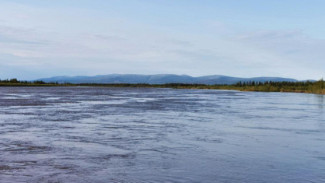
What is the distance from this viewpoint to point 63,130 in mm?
17531

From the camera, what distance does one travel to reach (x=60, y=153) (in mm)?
12141

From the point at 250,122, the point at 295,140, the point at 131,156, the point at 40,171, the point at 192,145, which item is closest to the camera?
the point at 40,171

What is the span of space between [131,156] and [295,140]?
733 cm

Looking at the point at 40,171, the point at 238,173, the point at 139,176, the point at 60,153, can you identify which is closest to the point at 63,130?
the point at 60,153

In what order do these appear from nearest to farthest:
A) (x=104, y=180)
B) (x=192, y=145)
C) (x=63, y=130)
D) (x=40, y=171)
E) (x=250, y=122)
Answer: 1. (x=104, y=180)
2. (x=40, y=171)
3. (x=192, y=145)
4. (x=63, y=130)
5. (x=250, y=122)

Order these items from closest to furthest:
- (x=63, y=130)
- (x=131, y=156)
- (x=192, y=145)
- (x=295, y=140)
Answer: (x=131, y=156) → (x=192, y=145) → (x=295, y=140) → (x=63, y=130)

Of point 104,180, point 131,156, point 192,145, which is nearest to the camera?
point 104,180

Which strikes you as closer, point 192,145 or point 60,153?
point 60,153

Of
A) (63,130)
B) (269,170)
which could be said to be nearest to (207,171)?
(269,170)

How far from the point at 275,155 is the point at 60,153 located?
6932 mm

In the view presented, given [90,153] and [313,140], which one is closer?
[90,153]

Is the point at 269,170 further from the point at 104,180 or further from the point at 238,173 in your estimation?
the point at 104,180

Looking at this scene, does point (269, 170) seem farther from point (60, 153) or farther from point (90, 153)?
point (60, 153)

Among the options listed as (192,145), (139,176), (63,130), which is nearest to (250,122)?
(192,145)
